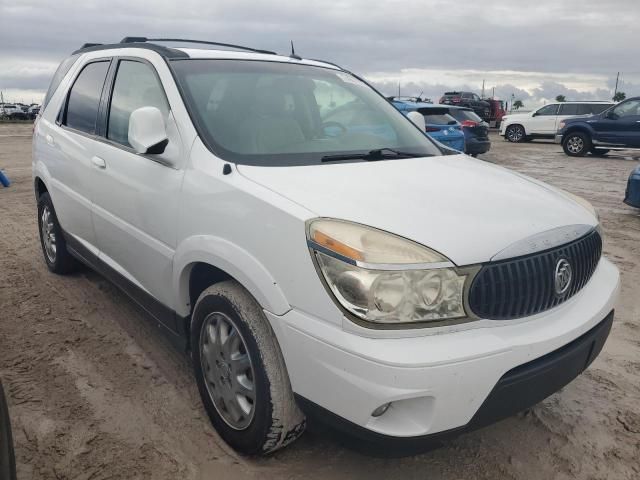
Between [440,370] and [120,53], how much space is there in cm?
286

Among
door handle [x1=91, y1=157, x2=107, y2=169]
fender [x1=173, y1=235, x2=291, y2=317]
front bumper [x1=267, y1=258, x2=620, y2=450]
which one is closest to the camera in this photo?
front bumper [x1=267, y1=258, x2=620, y2=450]

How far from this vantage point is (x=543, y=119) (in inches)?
829

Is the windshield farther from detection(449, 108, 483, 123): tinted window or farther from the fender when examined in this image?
detection(449, 108, 483, 123): tinted window

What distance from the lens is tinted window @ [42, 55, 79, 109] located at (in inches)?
171

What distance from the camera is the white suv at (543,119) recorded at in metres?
20.4

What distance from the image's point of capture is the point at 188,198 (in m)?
2.54

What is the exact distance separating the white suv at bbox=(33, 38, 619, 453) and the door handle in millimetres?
18

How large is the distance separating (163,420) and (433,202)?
1701 millimetres

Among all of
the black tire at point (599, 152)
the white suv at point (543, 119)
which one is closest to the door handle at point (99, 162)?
the black tire at point (599, 152)

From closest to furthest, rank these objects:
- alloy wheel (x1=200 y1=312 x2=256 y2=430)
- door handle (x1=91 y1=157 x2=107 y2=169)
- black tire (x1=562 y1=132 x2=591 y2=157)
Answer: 1. alloy wheel (x1=200 y1=312 x2=256 y2=430)
2. door handle (x1=91 y1=157 x2=107 y2=169)
3. black tire (x1=562 y1=132 x2=591 y2=157)

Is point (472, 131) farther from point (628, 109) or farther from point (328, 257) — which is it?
point (328, 257)

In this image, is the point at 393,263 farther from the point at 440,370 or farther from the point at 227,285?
the point at 227,285

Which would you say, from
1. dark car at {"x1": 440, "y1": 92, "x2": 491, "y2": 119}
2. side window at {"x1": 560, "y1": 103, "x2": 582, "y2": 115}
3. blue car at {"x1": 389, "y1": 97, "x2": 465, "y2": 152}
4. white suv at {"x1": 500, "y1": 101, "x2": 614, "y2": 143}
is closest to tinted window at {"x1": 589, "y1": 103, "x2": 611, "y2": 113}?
white suv at {"x1": 500, "y1": 101, "x2": 614, "y2": 143}

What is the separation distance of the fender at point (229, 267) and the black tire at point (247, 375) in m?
0.11
